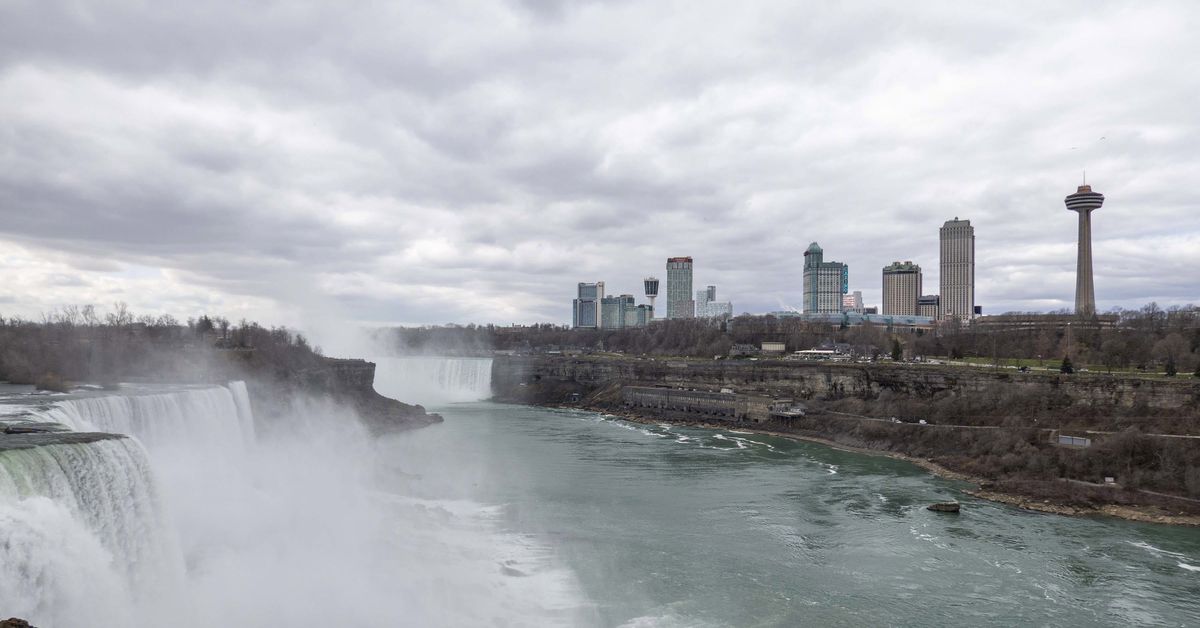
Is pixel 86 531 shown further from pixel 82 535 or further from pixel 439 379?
pixel 439 379

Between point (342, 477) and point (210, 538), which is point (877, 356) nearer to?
point (342, 477)

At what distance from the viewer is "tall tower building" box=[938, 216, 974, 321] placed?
188 m

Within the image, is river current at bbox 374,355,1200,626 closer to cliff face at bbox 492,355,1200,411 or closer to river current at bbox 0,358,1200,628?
river current at bbox 0,358,1200,628

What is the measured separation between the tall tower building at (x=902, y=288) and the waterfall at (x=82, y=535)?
648ft

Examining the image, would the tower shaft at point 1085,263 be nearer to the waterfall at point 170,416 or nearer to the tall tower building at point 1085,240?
the tall tower building at point 1085,240

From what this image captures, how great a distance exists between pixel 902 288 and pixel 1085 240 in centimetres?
8800

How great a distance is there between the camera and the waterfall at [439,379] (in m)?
77.3

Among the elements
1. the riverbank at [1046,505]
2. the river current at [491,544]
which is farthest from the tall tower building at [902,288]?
the river current at [491,544]

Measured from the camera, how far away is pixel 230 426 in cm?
2642

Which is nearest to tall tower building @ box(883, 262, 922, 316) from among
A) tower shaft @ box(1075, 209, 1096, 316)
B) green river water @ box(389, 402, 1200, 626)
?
tower shaft @ box(1075, 209, 1096, 316)

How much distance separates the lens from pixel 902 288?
631 feet

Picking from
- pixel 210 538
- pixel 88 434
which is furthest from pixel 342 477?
pixel 88 434

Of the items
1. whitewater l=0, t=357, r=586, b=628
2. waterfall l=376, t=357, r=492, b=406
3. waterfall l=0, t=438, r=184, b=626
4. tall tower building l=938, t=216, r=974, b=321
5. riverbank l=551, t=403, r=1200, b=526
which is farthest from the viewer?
tall tower building l=938, t=216, r=974, b=321

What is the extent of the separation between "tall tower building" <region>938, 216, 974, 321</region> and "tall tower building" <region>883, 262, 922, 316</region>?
290 inches
